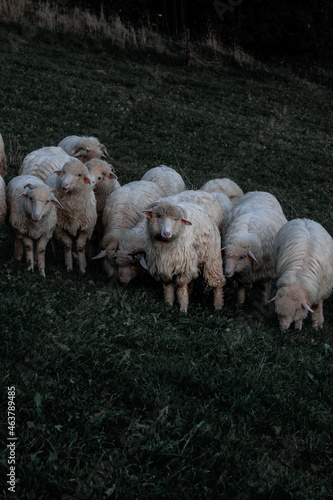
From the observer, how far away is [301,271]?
6.67 meters

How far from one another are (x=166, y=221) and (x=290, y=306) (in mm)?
1801

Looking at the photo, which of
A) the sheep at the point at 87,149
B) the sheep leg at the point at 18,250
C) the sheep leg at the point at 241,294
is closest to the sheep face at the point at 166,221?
the sheep leg at the point at 241,294

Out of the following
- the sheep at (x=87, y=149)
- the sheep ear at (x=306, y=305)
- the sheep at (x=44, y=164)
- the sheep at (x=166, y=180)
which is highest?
the sheep at (x=44, y=164)

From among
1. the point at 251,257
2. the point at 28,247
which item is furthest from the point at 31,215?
the point at 251,257

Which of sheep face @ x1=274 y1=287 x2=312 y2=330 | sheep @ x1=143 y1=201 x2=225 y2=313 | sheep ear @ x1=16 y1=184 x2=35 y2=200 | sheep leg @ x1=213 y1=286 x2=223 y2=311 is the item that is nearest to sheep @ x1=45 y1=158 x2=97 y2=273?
sheep ear @ x1=16 y1=184 x2=35 y2=200

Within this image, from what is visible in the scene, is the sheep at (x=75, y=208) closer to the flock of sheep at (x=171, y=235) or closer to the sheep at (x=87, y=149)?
the flock of sheep at (x=171, y=235)

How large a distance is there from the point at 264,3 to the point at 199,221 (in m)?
26.2

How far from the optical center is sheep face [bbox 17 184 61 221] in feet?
22.0

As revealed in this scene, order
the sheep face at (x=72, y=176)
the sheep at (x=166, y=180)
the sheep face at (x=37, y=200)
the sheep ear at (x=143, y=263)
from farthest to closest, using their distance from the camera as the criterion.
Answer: the sheep at (x=166, y=180)
the sheep face at (x=72, y=176)
the sheep ear at (x=143, y=263)
the sheep face at (x=37, y=200)

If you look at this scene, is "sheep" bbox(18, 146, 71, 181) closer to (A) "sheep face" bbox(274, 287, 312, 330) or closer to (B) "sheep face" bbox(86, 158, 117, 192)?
(B) "sheep face" bbox(86, 158, 117, 192)

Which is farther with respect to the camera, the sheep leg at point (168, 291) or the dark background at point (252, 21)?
the dark background at point (252, 21)

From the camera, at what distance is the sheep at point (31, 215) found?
6.86 metres

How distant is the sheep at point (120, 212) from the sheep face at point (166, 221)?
1.37m

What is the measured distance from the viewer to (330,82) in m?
26.2
